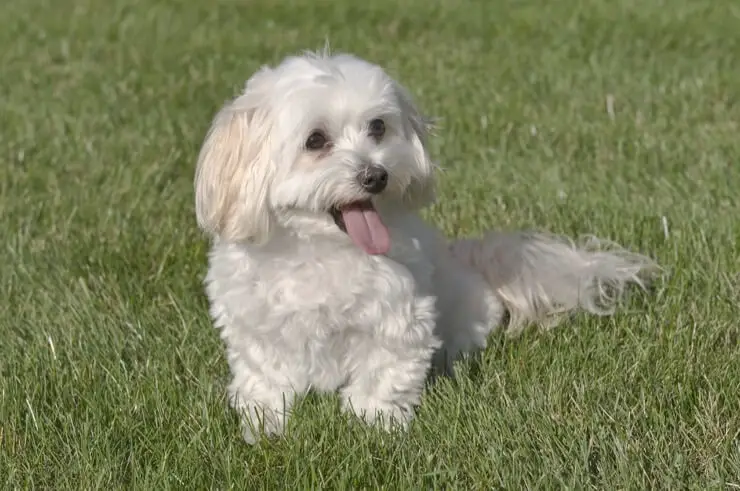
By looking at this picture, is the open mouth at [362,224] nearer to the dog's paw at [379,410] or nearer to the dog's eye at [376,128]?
the dog's eye at [376,128]

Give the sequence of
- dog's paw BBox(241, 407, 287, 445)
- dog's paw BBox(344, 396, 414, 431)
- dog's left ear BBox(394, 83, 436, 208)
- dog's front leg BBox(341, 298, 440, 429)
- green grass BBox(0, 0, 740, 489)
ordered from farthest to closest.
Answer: dog's left ear BBox(394, 83, 436, 208), dog's front leg BBox(341, 298, 440, 429), dog's paw BBox(344, 396, 414, 431), dog's paw BBox(241, 407, 287, 445), green grass BBox(0, 0, 740, 489)

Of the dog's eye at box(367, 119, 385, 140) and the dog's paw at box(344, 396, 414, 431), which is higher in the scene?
the dog's eye at box(367, 119, 385, 140)

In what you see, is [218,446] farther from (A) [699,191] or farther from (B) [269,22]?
(B) [269,22]

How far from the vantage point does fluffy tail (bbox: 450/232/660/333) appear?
410 centimetres

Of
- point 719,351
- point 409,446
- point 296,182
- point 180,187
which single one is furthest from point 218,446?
point 180,187

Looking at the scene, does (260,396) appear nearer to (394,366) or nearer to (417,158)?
(394,366)

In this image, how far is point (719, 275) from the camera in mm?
4180

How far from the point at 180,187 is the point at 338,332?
2552 millimetres

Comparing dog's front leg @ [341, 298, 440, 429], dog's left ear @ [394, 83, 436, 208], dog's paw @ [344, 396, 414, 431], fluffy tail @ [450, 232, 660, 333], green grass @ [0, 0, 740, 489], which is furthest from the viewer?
fluffy tail @ [450, 232, 660, 333]

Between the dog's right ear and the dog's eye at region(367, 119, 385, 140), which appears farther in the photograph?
the dog's eye at region(367, 119, 385, 140)

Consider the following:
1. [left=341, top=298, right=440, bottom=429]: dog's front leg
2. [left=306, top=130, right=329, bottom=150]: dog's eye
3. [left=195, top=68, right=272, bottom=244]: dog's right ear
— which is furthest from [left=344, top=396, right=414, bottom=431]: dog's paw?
[left=306, top=130, right=329, bottom=150]: dog's eye

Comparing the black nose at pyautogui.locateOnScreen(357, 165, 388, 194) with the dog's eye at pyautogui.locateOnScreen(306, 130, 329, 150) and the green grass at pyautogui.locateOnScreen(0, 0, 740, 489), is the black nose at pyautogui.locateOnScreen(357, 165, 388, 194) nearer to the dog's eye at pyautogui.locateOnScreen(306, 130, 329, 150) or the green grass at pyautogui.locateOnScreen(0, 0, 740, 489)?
the dog's eye at pyautogui.locateOnScreen(306, 130, 329, 150)

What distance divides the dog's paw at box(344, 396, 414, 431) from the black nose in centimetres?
71

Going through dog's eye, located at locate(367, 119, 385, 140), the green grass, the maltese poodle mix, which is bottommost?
the green grass
